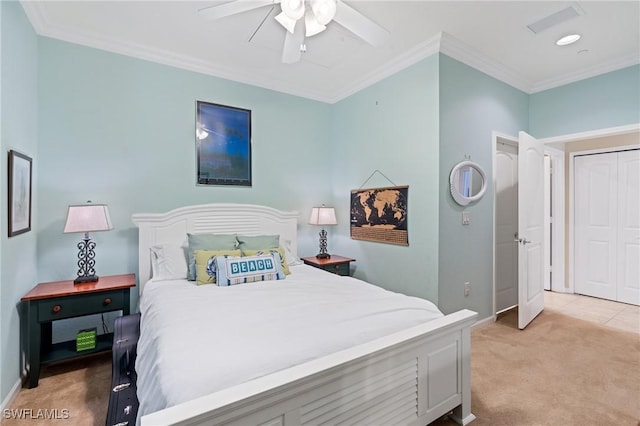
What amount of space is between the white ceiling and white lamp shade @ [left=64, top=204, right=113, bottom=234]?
4.95ft

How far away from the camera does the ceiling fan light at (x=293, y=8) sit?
5.57ft

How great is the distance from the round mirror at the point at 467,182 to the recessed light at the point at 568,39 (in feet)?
4.21

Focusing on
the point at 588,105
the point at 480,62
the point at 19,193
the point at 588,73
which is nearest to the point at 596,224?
the point at 588,105

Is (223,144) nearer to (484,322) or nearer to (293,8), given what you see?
(293,8)

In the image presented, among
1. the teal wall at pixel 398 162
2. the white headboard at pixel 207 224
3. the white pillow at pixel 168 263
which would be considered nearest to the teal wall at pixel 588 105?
the teal wall at pixel 398 162

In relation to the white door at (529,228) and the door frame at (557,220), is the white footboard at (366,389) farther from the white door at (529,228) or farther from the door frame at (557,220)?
the door frame at (557,220)

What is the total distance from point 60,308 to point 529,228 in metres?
4.32

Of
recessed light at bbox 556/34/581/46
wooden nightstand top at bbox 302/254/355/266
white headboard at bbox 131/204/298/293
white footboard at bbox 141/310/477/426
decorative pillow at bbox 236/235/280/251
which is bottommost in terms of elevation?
white footboard at bbox 141/310/477/426

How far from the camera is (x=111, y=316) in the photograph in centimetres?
281

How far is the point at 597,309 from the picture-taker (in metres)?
3.78

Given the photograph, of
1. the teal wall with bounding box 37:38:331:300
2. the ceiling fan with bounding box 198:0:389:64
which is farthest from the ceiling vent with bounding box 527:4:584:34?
the teal wall with bounding box 37:38:331:300

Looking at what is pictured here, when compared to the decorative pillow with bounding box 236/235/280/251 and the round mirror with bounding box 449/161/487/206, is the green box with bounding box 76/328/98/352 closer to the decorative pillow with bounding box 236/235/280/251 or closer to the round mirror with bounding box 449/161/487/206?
the decorative pillow with bounding box 236/235/280/251

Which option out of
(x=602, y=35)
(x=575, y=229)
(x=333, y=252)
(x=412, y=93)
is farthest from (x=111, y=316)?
(x=575, y=229)

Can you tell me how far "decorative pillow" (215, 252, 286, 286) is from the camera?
2459 mm
